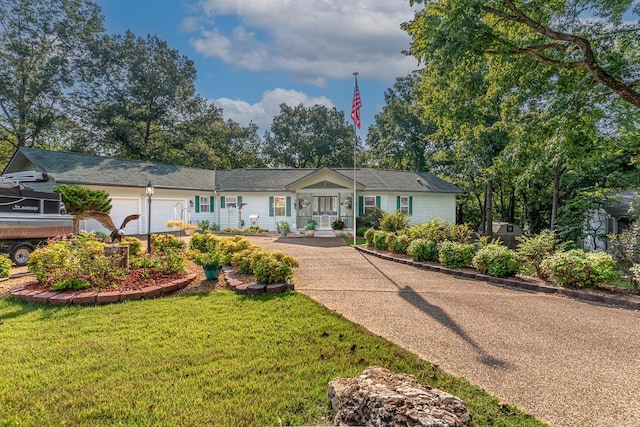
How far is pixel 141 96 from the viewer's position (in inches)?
1085

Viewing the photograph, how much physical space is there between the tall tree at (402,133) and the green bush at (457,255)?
2182 centimetres

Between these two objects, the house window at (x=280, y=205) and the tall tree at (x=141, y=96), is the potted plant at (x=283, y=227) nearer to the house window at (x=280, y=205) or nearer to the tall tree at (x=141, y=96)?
the house window at (x=280, y=205)

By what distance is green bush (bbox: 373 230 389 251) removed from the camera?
1215 cm

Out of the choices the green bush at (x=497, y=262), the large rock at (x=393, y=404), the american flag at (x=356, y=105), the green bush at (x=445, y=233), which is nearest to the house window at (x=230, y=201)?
the american flag at (x=356, y=105)

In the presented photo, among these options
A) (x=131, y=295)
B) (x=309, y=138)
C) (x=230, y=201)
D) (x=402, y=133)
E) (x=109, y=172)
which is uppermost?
(x=309, y=138)

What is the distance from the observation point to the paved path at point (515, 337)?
114 inches

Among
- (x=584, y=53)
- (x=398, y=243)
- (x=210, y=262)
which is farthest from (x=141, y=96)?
(x=584, y=53)

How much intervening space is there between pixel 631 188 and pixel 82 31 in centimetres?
3769

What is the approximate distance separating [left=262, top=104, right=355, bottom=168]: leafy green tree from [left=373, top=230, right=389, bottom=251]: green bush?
25509 mm

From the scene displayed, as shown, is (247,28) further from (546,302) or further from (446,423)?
(446,423)

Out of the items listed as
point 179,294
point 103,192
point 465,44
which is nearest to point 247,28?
point 465,44

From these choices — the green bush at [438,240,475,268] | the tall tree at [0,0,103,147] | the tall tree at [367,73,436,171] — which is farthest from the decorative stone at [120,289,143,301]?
the tall tree at [367,73,436,171]

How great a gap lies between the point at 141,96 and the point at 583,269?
32228mm

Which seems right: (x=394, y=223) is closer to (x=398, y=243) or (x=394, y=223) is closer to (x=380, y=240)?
(x=380, y=240)
